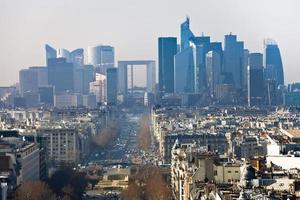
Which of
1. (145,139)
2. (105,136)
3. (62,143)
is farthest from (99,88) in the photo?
(62,143)

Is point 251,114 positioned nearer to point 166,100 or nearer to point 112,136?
point 112,136

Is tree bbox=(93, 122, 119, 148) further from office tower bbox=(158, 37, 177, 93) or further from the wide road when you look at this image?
office tower bbox=(158, 37, 177, 93)

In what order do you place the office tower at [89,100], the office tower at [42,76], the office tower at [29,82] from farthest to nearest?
the office tower at [42,76], the office tower at [29,82], the office tower at [89,100]

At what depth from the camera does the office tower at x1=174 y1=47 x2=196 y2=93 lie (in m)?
112

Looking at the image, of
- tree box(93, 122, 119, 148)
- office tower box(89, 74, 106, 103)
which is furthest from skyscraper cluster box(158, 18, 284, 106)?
tree box(93, 122, 119, 148)

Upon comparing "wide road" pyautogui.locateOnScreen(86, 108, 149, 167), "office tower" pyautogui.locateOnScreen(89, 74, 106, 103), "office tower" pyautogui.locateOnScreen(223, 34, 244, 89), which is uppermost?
"office tower" pyautogui.locateOnScreen(223, 34, 244, 89)

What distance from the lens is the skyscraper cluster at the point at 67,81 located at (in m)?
A: 103

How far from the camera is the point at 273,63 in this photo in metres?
115

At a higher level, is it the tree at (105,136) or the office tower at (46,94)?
the office tower at (46,94)

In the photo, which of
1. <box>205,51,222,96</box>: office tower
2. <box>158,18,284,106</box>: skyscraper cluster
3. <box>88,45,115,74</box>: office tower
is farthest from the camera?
<box>88,45,115,74</box>: office tower

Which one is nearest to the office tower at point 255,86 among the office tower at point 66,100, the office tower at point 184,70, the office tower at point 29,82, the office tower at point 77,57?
the office tower at point 184,70

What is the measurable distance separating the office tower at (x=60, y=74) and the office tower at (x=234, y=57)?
18.9 metres

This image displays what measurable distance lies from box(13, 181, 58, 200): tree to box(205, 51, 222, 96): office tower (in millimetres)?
75661

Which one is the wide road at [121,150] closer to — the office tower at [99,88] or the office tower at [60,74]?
the office tower at [99,88]
